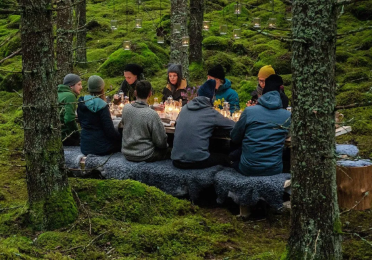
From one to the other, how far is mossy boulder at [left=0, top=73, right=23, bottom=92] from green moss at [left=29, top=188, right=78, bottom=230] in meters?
9.97

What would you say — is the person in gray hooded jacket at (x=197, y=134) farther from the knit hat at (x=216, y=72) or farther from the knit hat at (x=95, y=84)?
the knit hat at (x=216, y=72)

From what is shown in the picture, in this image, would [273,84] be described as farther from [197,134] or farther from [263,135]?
[197,134]

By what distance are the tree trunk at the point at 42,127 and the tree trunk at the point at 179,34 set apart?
7483 mm

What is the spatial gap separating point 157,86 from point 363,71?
568cm

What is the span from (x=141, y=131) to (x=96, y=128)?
2.78ft

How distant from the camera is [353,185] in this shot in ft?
22.6

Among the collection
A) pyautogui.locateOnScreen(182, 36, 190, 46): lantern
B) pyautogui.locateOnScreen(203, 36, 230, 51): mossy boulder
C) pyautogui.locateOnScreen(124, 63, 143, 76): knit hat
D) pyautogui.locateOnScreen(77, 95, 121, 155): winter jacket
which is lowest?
pyautogui.locateOnScreen(77, 95, 121, 155): winter jacket

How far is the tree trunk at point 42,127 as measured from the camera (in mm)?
5281

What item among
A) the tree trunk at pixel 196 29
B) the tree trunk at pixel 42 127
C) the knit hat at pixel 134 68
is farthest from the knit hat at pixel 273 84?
the tree trunk at pixel 196 29

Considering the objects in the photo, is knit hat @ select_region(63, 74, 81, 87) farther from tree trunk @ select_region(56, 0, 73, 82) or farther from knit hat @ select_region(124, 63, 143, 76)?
tree trunk @ select_region(56, 0, 73, 82)

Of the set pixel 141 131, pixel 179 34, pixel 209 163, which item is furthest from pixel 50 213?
pixel 179 34

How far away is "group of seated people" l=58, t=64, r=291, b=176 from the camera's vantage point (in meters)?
7.06

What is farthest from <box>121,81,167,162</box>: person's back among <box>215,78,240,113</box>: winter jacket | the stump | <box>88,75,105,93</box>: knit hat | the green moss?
the stump

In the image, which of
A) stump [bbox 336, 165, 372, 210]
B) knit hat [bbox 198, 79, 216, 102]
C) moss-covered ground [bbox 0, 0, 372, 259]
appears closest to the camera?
moss-covered ground [bbox 0, 0, 372, 259]
